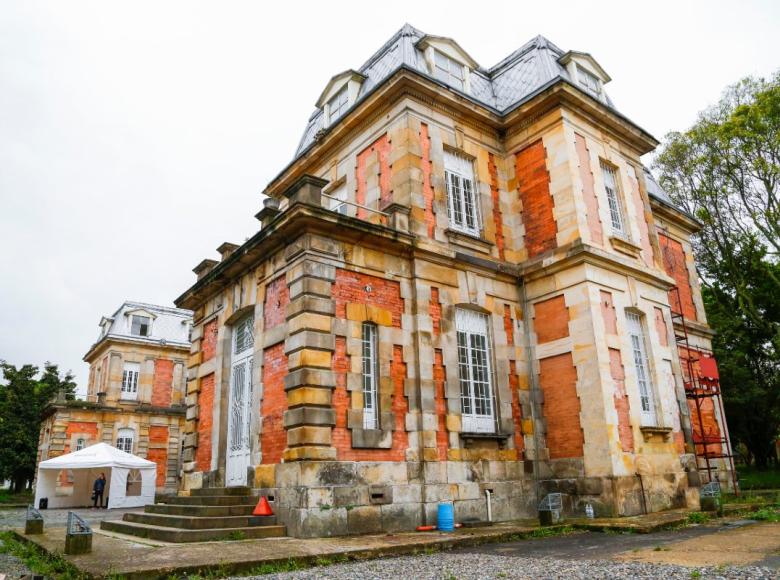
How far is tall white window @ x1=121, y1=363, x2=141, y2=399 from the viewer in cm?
3055

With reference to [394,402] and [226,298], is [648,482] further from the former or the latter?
[226,298]

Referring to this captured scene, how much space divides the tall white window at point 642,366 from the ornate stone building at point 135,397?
23.9 metres

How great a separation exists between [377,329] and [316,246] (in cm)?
185

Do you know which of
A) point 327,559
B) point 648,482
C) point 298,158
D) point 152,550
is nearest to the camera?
point 327,559

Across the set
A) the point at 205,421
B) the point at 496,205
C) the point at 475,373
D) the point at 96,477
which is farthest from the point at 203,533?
the point at 96,477

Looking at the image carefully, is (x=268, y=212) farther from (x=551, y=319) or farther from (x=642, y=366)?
(x=642, y=366)

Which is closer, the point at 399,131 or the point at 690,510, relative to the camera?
the point at 690,510

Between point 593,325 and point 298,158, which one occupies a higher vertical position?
point 298,158

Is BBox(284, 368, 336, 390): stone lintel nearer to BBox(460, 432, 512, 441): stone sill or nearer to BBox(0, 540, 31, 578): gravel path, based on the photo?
BBox(460, 432, 512, 441): stone sill

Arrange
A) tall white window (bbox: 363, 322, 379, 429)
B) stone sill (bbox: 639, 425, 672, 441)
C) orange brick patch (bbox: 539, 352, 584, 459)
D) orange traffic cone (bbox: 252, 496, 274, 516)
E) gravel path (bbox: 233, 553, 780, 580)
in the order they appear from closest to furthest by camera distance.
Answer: gravel path (bbox: 233, 553, 780, 580)
orange traffic cone (bbox: 252, 496, 274, 516)
tall white window (bbox: 363, 322, 379, 429)
orange brick patch (bbox: 539, 352, 584, 459)
stone sill (bbox: 639, 425, 672, 441)

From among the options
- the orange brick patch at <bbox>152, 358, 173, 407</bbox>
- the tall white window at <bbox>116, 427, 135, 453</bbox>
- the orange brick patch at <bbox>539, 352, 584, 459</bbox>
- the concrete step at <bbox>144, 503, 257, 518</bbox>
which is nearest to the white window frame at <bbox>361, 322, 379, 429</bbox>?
the concrete step at <bbox>144, 503, 257, 518</bbox>

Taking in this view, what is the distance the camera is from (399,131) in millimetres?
12453

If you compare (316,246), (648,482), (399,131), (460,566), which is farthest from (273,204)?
(648,482)

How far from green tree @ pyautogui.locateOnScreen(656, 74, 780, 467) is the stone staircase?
54.8ft
